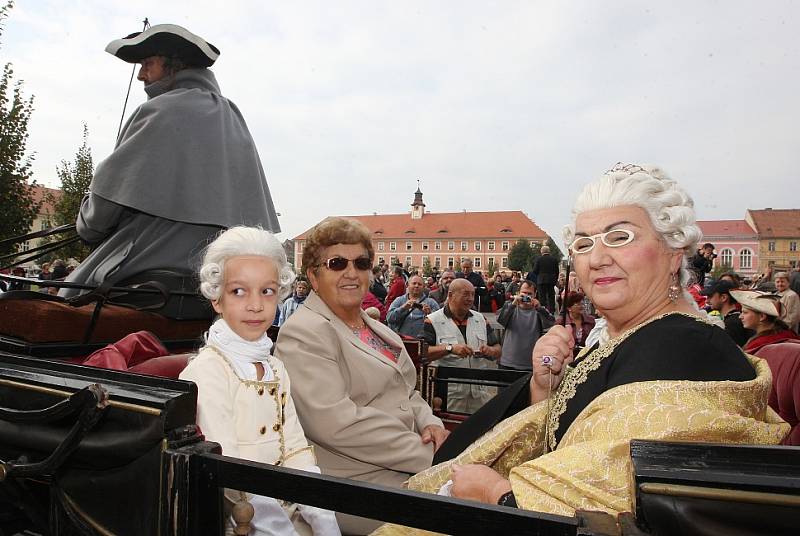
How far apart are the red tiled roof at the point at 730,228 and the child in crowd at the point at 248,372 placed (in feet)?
249

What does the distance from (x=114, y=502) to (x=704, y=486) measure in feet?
4.67

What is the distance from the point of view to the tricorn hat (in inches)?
184

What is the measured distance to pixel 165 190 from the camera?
2926 mm

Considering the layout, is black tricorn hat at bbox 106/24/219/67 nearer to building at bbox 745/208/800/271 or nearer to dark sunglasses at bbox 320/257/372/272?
dark sunglasses at bbox 320/257/372/272

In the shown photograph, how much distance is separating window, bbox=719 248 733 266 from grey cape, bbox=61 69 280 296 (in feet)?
248

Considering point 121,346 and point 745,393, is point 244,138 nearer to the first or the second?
point 121,346

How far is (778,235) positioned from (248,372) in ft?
256

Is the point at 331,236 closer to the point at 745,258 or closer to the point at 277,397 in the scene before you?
the point at 277,397

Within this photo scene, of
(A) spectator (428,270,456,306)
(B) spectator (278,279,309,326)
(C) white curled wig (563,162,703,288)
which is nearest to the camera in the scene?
(C) white curled wig (563,162,703,288)

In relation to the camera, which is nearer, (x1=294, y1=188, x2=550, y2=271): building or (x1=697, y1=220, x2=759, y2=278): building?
(x1=697, y1=220, x2=759, y2=278): building

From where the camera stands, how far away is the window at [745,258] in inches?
2594

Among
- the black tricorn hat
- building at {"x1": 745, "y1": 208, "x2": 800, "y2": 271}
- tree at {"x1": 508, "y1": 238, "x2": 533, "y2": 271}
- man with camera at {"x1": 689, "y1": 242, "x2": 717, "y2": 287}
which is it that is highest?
building at {"x1": 745, "y1": 208, "x2": 800, "y2": 271}

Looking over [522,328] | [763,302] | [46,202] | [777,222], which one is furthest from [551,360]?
Answer: [777,222]

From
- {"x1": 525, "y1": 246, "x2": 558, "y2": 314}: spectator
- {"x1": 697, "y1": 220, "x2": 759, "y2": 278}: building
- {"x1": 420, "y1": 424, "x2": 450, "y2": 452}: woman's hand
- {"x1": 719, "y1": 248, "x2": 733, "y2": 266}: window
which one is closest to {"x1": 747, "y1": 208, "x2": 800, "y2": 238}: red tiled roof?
{"x1": 697, "y1": 220, "x2": 759, "y2": 278}: building
